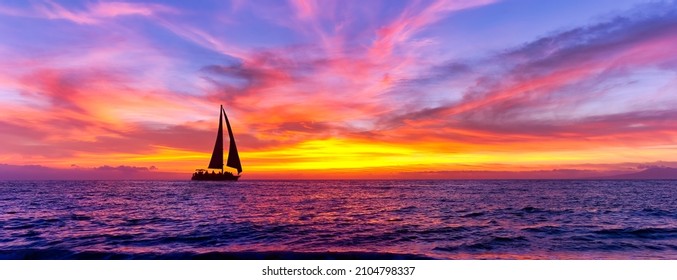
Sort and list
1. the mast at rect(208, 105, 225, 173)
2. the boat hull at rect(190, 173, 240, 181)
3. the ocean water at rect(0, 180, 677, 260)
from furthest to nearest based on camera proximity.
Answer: the boat hull at rect(190, 173, 240, 181) → the mast at rect(208, 105, 225, 173) → the ocean water at rect(0, 180, 677, 260)

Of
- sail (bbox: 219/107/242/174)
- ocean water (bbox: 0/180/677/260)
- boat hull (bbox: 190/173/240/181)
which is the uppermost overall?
sail (bbox: 219/107/242/174)

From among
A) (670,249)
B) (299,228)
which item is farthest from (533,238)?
(299,228)

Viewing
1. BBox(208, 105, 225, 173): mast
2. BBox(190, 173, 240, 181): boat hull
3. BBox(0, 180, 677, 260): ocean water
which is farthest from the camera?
BBox(190, 173, 240, 181): boat hull

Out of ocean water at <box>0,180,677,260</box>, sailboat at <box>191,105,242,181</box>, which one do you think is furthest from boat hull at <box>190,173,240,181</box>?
ocean water at <box>0,180,677,260</box>

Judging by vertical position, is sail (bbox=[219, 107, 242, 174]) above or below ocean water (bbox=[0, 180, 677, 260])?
above

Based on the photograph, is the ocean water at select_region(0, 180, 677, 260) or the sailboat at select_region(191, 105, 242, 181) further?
the sailboat at select_region(191, 105, 242, 181)

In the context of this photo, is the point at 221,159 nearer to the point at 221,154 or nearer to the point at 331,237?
the point at 221,154

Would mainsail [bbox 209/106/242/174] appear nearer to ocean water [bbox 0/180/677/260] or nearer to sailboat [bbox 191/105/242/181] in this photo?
sailboat [bbox 191/105/242/181]

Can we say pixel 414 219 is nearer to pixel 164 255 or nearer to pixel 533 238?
pixel 533 238

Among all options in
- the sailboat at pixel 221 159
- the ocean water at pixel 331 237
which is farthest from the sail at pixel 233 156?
the ocean water at pixel 331 237
